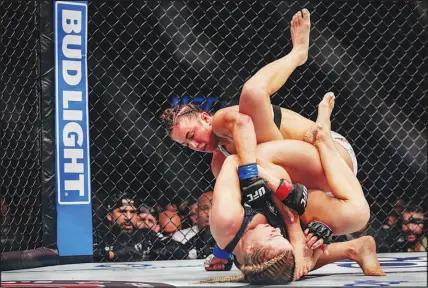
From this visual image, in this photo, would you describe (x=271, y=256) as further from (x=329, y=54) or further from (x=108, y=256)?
(x=329, y=54)

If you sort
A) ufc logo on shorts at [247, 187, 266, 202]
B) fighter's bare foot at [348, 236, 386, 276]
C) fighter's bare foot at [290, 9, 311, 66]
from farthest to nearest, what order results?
1. fighter's bare foot at [290, 9, 311, 66]
2. fighter's bare foot at [348, 236, 386, 276]
3. ufc logo on shorts at [247, 187, 266, 202]

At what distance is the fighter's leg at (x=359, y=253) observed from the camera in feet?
8.16

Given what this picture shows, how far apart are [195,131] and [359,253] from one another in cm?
68

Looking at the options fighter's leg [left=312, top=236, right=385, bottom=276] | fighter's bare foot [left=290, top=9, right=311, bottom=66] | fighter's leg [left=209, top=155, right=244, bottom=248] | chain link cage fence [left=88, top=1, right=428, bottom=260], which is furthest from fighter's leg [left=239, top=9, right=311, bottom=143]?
chain link cage fence [left=88, top=1, right=428, bottom=260]

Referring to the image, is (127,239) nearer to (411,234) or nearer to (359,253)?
(359,253)

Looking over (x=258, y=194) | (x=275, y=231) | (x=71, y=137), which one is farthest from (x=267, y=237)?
(x=71, y=137)

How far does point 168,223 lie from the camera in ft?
12.0

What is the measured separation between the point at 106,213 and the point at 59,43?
2.69 feet

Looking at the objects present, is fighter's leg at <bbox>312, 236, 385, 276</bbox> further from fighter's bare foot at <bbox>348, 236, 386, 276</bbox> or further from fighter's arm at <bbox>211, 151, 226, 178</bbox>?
fighter's arm at <bbox>211, 151, 226, 178</bbox>

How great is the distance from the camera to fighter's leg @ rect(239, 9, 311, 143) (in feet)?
8.26

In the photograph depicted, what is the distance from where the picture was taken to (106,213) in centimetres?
358

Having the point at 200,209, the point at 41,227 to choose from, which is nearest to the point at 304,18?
the point at 200,209

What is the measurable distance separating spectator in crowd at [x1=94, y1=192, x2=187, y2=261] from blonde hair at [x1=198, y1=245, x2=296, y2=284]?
1.45 meters

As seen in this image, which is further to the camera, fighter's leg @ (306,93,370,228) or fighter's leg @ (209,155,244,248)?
fighter's leg @ (306,93,370,228)
